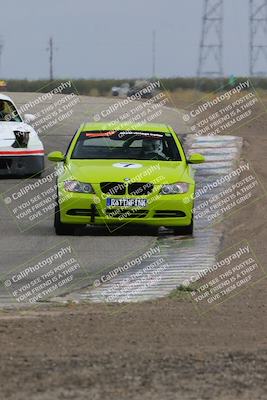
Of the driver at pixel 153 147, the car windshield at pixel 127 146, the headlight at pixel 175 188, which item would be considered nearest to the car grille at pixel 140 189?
the headlight at pixel 175 188

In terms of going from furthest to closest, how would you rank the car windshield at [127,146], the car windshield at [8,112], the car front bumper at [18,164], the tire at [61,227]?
1. the car windshield at [8,112]
2. the car front bumper at [18,164]
3. the car windshield at [127,146]
4. the tire at [61,227]

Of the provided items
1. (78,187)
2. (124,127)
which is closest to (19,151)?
(124,127)

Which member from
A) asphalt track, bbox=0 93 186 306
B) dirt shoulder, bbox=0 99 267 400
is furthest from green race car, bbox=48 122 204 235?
dirt shoulder, bbox=0 99 267 400

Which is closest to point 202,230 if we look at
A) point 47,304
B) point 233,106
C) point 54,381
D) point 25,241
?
point 25,241

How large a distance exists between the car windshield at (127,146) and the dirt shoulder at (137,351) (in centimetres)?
565

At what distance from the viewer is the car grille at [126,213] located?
15.0 metres

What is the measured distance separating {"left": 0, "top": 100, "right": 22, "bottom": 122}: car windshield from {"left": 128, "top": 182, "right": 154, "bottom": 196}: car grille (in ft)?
26.4

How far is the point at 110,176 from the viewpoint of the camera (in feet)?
49.4

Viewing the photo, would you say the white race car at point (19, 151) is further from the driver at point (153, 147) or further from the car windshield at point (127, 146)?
the driver at point (153, 147)

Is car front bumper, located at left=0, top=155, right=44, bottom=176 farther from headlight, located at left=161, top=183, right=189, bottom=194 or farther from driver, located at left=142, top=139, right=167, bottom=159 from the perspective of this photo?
headlight, located at left=161, top=183, right=189, bottom=194

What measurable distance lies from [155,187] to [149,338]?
6.98 m

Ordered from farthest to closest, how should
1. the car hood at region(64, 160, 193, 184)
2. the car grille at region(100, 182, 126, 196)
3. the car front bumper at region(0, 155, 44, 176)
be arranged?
1. the car front bumper at region(0, 155, 44, 176)
2. the car hood at region(64, 160, 193, 184)
3. the car grille at region(100, 182, 126, 196)

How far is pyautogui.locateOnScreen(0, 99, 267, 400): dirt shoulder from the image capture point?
21.4 ft

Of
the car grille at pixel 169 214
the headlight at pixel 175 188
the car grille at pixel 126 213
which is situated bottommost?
the car grille at pixel 169 214
